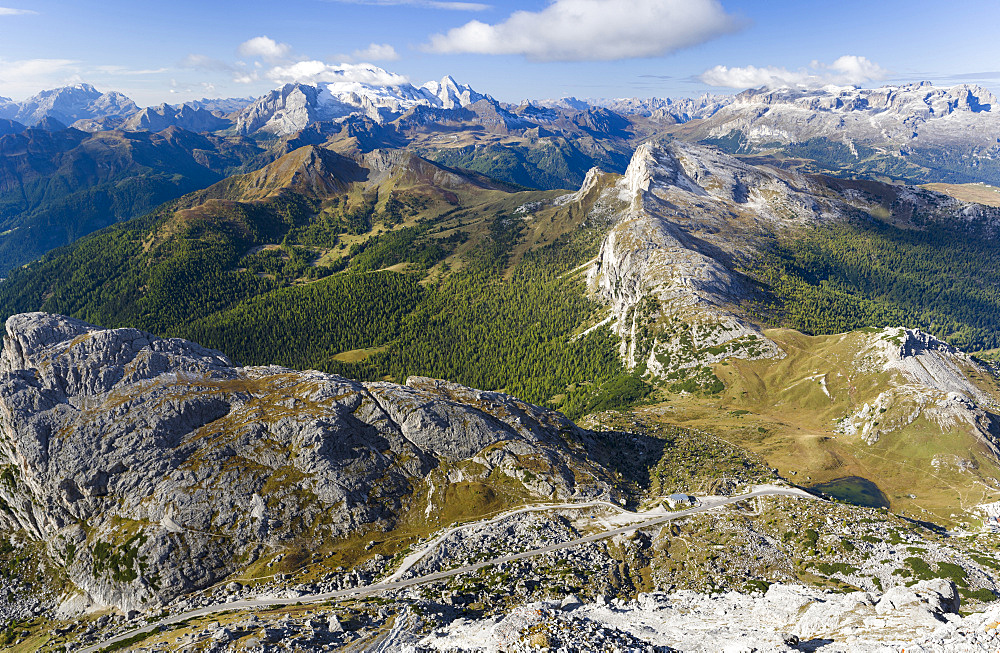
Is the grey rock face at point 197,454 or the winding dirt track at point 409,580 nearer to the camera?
the winding dirt track at point 409,580

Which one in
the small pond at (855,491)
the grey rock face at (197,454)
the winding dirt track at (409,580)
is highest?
the grey rock face at (197,454)

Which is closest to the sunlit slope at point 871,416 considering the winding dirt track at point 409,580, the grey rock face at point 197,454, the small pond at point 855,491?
the small pond at point 855,491

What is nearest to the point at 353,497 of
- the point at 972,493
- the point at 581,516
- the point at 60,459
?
the point at 581,516

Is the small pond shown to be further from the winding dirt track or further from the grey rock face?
the grey rock face

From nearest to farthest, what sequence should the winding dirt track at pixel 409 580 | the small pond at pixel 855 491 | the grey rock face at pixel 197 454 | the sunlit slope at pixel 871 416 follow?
the winding dirt track at pixel 409 580
the grey rock face at pixel 197 454
the small pond at pixel 855 491
the sunlit slope at pixel 871 416

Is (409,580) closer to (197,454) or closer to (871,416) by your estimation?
(197,454)

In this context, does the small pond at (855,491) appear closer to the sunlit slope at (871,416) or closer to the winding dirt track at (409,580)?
the sunlit slope at (871,416)

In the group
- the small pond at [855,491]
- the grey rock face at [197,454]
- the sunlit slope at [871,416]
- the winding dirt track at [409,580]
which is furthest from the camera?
the sunlit slope at [871,416]

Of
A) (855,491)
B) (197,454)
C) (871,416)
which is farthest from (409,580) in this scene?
(871,416)

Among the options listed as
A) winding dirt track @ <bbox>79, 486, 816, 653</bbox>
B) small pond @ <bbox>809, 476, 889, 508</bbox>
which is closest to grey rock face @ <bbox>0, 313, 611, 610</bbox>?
winding dirt track @ <bbox>79, 486, 816, 653</bbox>
